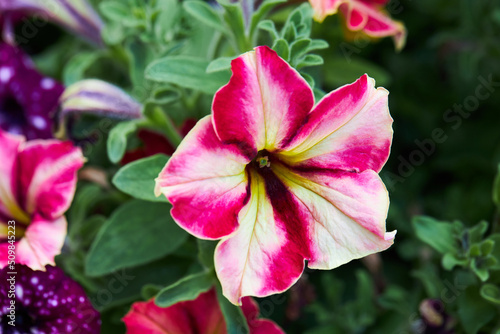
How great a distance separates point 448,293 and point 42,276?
622 millimetres

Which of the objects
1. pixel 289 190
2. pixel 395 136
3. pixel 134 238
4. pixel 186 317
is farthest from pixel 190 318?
pixel 395 136

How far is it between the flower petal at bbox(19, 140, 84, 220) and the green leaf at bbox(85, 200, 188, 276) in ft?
0.30

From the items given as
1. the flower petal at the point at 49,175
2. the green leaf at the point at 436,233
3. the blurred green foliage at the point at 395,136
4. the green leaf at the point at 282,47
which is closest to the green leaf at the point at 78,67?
the blurred green foliage at the point at 395,136

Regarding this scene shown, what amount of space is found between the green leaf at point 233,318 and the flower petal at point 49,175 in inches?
10.2

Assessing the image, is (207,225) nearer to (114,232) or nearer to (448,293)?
(114,232)

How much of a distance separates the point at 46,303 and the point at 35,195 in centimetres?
16

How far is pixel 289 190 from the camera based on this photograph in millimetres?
764

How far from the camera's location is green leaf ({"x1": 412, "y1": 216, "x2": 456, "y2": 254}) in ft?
2.99

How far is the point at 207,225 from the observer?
27.3 inches

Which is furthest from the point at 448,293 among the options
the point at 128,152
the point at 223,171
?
the point at 128,152

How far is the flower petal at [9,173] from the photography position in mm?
889

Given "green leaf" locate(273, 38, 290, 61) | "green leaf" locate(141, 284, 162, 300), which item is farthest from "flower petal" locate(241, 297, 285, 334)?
"green leaf" locate(273, 38, 290, 61)

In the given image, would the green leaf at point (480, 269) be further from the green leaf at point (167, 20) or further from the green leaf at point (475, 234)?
the green leaf at point (167, 20)

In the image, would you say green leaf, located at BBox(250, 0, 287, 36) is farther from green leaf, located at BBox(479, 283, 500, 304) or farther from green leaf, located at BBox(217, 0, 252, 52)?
green leaf, located at BBox(479, 283, 500, 304)
